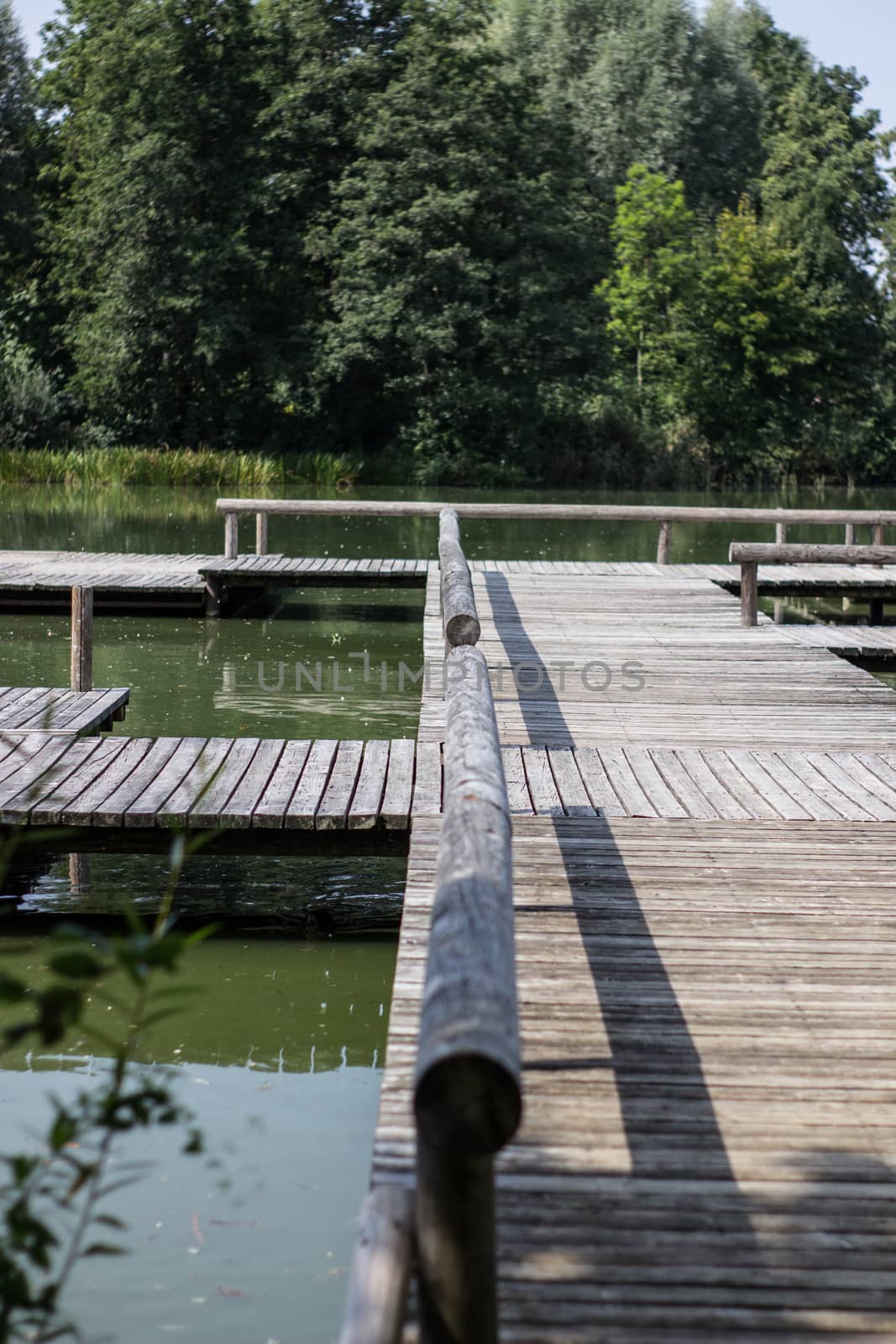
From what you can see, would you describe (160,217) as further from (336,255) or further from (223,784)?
(223,784)

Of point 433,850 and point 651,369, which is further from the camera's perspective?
point 651,369

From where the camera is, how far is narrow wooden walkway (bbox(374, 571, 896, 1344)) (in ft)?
6.91

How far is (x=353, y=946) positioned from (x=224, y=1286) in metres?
2.18

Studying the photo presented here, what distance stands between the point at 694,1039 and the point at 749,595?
629cm

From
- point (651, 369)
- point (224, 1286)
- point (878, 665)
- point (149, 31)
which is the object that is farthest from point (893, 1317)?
point (651, 369)

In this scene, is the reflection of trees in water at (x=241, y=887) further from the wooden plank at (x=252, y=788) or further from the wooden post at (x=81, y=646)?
the wooden post at (x=81, y=646)

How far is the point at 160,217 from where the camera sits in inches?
1200

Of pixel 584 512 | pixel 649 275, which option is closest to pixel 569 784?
pixel 584 512

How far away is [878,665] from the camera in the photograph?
10977mm

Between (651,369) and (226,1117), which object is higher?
(651,369)

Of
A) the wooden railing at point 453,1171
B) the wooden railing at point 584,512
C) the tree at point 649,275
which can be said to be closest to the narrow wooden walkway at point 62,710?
the wooden railing at point 453,1171

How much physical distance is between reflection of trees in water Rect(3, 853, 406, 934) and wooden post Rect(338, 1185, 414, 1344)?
3.66 m

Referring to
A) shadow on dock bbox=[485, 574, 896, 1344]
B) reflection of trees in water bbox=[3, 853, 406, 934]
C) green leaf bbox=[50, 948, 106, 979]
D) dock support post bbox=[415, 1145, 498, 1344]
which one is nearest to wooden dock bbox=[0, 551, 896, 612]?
reflection of trees in water bbox=[3, 853, 406, 934]

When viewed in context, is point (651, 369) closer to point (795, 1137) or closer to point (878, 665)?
point (878, 665)
